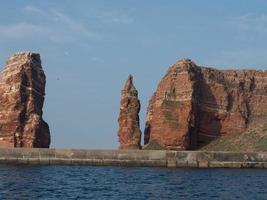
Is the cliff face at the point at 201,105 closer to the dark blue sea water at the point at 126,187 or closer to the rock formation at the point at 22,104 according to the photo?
the rock formation at the point at 22,104

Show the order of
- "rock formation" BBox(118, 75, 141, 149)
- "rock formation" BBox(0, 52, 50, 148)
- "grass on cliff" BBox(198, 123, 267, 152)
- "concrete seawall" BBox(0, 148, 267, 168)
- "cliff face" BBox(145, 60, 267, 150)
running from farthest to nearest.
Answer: "cliff face" BBox(145, 60, 267, 150)
"grass on cliff" BBox(198, 123, 267, 152)
"rock formation" BBox(118, 75, 141, 149)
"rock formation" BBox(0, 52, 50, 148)
"concrete seawall" BBox(0, 148, 267, 168)

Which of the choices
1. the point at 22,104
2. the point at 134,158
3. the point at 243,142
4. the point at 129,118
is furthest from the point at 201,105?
the point at 22,104

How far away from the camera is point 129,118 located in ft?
293

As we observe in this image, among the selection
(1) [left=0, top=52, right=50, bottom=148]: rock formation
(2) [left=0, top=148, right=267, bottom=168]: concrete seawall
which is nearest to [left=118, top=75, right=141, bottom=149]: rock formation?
(1) [left=0, top=52, right=50, bottom=148]: rock formation

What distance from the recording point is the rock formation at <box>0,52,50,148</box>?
274 feet

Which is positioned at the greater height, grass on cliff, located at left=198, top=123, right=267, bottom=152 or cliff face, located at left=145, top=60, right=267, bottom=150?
cliff face, located at left=145, top=60, right=267, bottom=150

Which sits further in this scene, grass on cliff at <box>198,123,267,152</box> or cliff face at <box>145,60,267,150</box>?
cliff face at <box>145,60,267,150</box>

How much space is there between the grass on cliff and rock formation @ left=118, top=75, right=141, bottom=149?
12.4 m

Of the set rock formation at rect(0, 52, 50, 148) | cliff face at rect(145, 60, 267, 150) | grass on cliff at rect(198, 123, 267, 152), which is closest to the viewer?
rock formation at rect(0, 52, 50, 148)

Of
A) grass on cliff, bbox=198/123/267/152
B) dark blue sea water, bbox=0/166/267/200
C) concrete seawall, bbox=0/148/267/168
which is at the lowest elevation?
dark blue sea water, bbox=0/166/267/200

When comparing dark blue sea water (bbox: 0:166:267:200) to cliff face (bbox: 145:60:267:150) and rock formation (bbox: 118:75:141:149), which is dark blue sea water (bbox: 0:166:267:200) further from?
cliff face (bbox: 145:60:267:150)

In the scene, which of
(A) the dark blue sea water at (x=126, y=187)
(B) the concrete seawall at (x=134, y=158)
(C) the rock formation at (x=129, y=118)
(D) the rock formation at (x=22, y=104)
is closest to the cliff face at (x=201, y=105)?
(C) the rock formation at (x=129, y=118)

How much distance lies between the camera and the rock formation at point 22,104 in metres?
83.6

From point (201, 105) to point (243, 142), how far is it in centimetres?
984
